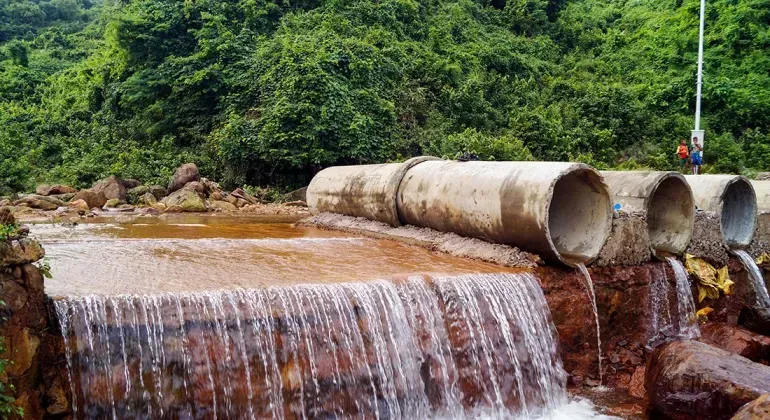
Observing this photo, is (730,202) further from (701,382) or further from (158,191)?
(158,191)

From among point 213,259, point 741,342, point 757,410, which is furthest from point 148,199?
point 757,410

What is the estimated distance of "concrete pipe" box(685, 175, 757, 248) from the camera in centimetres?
895

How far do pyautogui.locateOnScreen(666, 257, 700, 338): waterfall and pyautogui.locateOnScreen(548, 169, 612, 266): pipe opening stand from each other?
1274mm

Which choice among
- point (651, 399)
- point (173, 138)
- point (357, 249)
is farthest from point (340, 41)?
point (651, 399)

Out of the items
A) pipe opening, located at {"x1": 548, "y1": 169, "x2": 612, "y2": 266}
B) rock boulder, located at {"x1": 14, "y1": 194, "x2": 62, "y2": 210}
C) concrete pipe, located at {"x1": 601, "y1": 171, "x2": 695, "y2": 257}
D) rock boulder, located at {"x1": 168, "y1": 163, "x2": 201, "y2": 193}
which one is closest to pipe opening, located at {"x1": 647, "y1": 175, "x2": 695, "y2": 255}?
concrete pipe, located at {"x1": 601, "y1": 171, "x2": 695, "y2": 257}

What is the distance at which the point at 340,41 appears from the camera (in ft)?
53.7

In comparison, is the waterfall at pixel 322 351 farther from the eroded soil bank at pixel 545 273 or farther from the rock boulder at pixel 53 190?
the rock boulder at pixel 53 190

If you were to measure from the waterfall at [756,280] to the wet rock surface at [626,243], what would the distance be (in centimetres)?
259

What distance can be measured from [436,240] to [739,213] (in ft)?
16.8

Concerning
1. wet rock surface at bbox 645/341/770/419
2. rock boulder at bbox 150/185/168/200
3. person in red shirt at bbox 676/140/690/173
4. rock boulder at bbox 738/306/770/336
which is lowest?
rock boulder at bbox 738/306/770/336

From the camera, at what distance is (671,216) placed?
8.63m

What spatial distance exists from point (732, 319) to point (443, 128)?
9.58 m

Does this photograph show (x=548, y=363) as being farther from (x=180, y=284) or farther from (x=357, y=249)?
(x=180, y=284)

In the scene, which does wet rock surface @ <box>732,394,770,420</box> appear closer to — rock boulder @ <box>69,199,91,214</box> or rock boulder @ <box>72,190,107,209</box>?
rock boulder @ <box>69,199,91,214</box>
